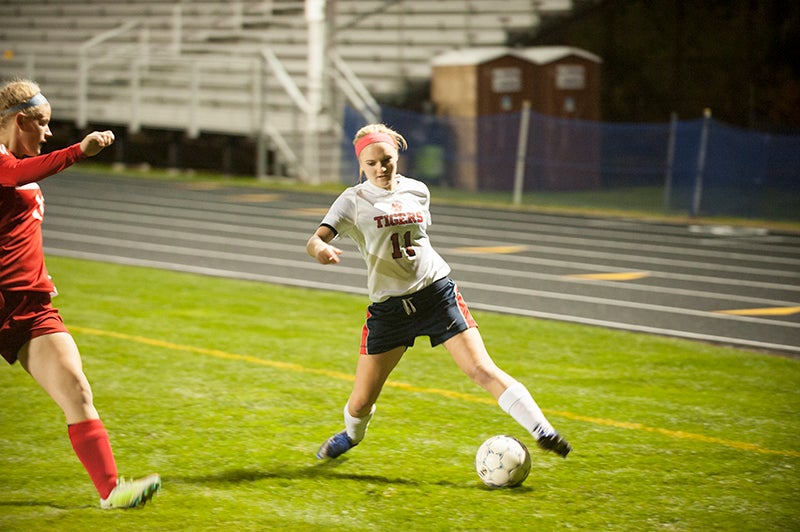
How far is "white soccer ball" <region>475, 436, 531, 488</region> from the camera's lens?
17.7 ft

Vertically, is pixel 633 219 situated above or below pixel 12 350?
below

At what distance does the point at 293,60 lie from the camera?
28281mm

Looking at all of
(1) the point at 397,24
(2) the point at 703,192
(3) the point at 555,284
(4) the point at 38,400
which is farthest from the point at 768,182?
(4) the point at 38,400

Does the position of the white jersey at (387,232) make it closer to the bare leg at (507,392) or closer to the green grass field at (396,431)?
the bare leg at (507,392)

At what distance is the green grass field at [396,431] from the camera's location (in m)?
5.10

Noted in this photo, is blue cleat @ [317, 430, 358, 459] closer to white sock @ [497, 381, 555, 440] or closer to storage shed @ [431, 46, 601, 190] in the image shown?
white sock @ [497, 381, 555, 440]

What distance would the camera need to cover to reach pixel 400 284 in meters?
5.40

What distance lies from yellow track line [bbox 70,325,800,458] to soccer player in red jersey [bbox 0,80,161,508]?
2.90m

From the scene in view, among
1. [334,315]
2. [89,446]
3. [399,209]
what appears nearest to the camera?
[89,446]

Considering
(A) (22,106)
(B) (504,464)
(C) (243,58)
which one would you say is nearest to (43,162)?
(A) (22,106)

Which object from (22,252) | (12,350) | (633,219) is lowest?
(633,219)

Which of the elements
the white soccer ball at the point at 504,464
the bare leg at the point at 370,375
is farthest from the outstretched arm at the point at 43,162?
the white soccer ball at the point at 504,464

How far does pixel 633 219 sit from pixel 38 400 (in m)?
14.1

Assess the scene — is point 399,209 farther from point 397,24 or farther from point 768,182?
point 397,24
